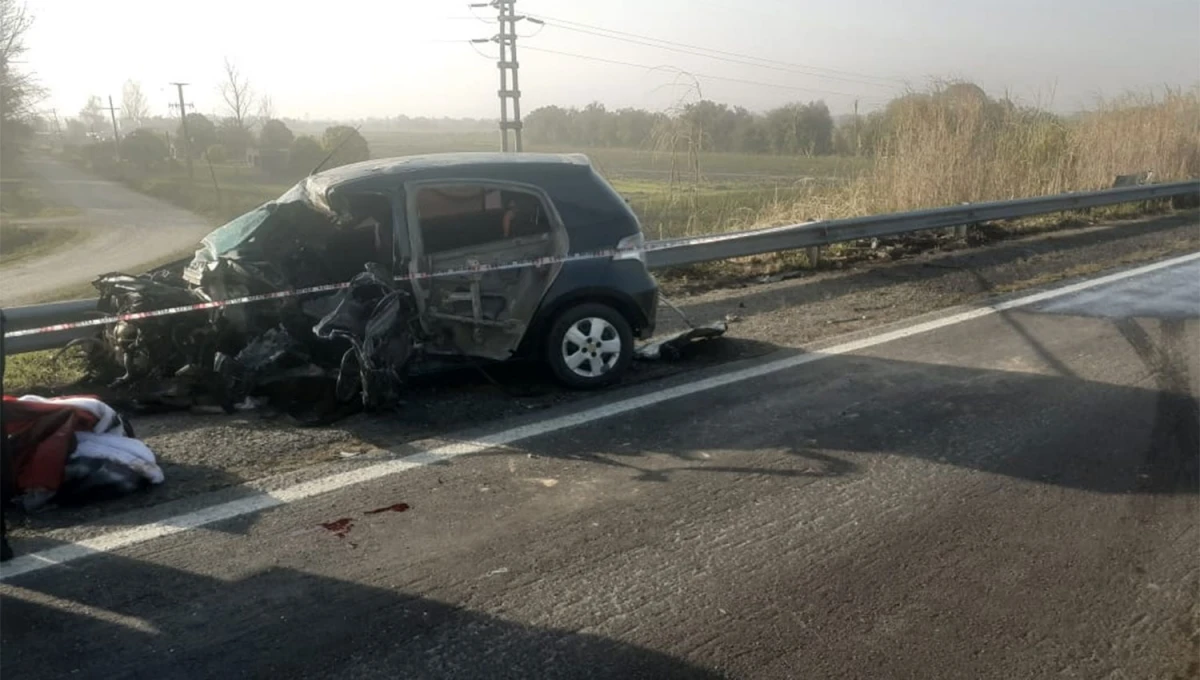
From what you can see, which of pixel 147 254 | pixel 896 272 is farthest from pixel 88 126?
pixel 896 272

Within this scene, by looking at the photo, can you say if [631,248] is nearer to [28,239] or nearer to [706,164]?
[706,164]

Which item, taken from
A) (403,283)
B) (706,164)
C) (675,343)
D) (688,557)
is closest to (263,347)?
(403,283)

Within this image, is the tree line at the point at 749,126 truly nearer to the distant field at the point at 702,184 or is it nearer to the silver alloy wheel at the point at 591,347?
the distant field at the point at 702,184

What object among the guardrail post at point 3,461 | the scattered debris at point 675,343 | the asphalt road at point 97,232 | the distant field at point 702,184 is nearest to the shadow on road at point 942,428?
the scattered debris at point 675,343

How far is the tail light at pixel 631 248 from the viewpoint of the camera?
276 inches

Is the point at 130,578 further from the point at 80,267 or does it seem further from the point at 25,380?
the point at 80,267

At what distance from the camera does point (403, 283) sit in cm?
650

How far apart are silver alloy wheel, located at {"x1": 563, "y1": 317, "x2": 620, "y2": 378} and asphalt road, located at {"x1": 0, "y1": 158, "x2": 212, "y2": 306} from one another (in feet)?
26.4

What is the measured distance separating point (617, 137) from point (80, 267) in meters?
10.1

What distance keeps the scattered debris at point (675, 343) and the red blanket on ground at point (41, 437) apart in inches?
153

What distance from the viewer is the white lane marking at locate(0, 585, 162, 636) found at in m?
3.69

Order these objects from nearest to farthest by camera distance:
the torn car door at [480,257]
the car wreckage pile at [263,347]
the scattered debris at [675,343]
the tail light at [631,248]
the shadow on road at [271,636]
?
the shadow on road at [271,636] → the car wreckage pile at [263,347] → the torn car door at [480,257] → the tail light at [631,248] → the scattered debris at [675,343]

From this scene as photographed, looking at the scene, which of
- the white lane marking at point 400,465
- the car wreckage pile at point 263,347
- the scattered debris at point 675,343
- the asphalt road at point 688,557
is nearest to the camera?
the asphalt road at point 688,557

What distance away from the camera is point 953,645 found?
12.0 feet
